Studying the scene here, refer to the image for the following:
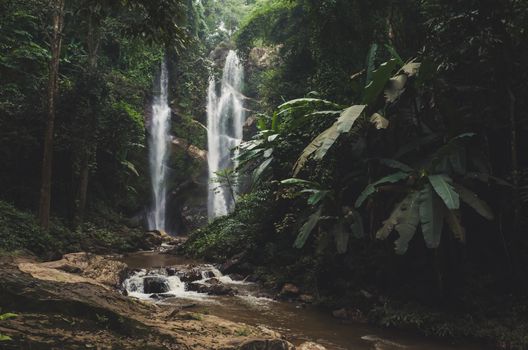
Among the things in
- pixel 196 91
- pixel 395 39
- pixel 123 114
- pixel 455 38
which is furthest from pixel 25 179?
pixel 455 38

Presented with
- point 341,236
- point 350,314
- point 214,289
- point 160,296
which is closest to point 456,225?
point 341,236

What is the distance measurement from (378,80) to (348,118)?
1.11 metres

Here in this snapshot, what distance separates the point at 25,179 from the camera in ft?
52.7

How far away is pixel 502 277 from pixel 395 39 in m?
6.71

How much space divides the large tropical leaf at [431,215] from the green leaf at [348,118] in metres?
1.82

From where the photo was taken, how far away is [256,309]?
27.5 ft

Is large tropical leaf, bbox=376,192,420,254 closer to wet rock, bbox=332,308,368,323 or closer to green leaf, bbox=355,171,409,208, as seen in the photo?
green leaf, bbox=355,171,409,208

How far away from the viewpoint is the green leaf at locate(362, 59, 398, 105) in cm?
788

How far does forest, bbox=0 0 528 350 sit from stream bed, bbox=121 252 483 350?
56 millimetres

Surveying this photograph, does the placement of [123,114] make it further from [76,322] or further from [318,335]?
[76,322]

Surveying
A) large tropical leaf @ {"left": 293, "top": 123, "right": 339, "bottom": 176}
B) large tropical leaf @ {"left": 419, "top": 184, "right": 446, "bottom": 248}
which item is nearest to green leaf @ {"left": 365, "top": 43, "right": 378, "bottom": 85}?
large tropical leaf @ {"left": 293, "top": 123, "right": 339, "bottom": 176}

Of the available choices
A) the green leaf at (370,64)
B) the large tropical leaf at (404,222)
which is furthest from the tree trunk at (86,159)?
the large tropical leaf at (404,222)

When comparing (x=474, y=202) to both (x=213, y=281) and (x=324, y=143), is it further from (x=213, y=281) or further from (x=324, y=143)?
(x=213, y=281)

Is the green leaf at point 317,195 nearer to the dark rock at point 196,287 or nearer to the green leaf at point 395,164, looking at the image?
the green leaf at point 395,164
